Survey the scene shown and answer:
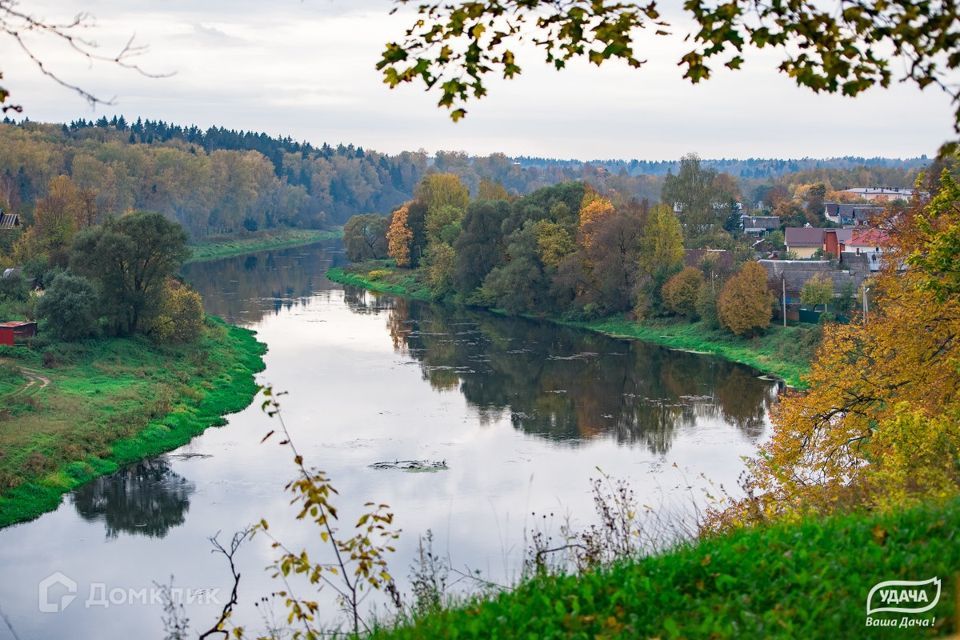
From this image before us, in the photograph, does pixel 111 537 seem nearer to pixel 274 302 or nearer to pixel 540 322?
pixel 540 322

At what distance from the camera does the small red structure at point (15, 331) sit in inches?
1374

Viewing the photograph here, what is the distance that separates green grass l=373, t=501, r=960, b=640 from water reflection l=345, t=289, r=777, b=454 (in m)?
18.9

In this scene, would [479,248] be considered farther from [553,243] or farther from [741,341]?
[741,341]

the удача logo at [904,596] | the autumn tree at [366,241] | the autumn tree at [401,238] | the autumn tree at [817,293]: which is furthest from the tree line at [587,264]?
the удача logo at [904,596]

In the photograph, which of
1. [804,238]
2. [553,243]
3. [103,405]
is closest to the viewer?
[103,405]

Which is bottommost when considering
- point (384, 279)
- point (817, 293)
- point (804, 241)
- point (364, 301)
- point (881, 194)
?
point (364, 301)

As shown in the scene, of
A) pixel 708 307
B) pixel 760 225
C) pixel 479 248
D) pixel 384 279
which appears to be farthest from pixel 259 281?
pixel 760 225

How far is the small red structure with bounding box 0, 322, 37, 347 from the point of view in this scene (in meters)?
34.9

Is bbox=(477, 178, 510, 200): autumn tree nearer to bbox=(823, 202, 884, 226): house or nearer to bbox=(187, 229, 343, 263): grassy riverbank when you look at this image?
bbox=(823, 202, 884, 226): house

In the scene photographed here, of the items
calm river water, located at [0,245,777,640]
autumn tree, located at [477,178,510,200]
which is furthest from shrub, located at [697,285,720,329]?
autumn tree, located at [477,178,510,200]

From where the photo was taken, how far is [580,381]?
1387 inches

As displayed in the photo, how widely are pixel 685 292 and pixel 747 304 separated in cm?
492

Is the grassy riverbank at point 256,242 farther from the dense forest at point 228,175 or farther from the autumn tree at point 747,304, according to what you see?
the autumn tree at point 747,304

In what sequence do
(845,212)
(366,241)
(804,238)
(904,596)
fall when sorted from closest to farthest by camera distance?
(904,596)
(804,238)
(845,212)
(366,241)
